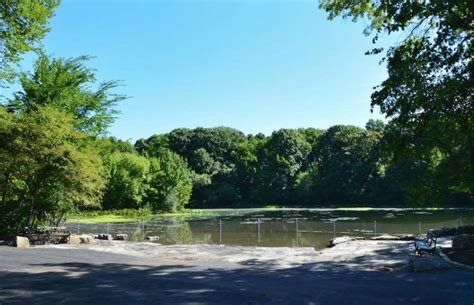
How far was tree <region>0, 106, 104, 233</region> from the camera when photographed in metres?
19.9

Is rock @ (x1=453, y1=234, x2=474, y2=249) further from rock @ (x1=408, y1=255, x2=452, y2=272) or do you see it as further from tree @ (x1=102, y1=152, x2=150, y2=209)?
tree @ (x1=102, y1=152, x2=150, y2=209)

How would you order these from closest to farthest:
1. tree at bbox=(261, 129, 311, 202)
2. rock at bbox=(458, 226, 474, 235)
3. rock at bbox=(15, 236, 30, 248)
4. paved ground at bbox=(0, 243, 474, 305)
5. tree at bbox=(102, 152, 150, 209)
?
paved ground at bbox=(0, 243, 474, 305) < rock at bbox=(15, 236, 30, 248) < rock at bbox=(458, 226, 474, 235) < tree at bbox=(102, 152, 150, 209) < tree at bbox=(261, 129, 311, 202)

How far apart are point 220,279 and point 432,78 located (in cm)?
874

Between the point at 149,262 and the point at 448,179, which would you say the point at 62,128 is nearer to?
the point at 149,262

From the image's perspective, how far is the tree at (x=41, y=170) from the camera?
65.4 ft


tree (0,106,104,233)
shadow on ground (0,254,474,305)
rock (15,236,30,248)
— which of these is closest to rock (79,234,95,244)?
tree (0,106,104,233)

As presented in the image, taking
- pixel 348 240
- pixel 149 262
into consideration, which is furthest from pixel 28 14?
pixel 348 240

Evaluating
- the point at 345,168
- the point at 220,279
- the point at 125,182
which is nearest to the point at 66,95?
the point at 220,279

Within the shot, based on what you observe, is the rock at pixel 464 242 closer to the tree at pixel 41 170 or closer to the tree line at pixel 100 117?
the tree line at pixel 100 117

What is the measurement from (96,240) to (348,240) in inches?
453

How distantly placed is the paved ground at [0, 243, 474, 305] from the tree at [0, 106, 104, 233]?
4.95m

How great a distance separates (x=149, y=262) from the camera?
14352mm

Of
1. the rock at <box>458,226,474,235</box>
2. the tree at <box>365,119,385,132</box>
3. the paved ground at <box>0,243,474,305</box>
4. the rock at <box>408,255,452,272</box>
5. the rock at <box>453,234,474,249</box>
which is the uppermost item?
the tree at <box>365,119,385,132</box>

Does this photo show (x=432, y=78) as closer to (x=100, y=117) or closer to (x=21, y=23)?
(x=21, y=23)
